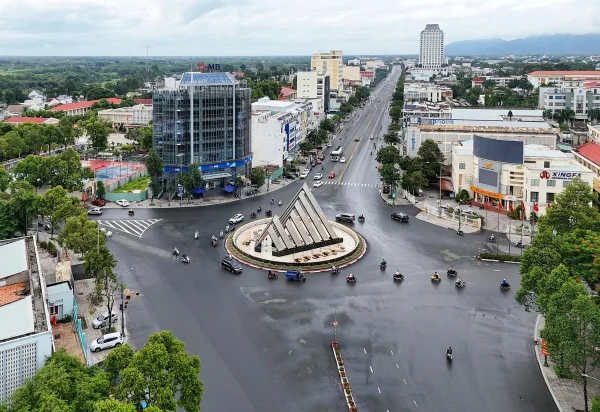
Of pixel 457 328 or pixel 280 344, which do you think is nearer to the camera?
pixel 280 344

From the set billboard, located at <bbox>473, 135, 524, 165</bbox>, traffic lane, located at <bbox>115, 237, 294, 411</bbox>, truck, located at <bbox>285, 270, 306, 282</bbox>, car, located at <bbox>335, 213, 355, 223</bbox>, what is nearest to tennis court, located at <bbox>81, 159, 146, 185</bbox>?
car, located at <bbox>335, 213, 355, 223</bbox>

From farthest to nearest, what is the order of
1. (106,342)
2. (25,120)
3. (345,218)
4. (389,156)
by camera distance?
(25,120), (389,156), (345,218), (106,342)

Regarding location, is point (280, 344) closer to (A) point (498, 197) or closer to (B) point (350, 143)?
(A) point (498, 197)

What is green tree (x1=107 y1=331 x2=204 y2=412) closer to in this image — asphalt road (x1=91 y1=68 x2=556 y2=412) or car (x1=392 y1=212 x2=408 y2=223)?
asphalt road (x1=91 y1=68 x2=556 y2=412)

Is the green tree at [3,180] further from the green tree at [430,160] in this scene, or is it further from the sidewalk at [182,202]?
the green tree at [430,160]

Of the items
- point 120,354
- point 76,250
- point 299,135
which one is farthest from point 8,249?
point 299,135

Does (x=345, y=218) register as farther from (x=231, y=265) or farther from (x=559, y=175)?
(x=559, y=175)

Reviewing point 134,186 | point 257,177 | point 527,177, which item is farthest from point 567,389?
point 134,186
